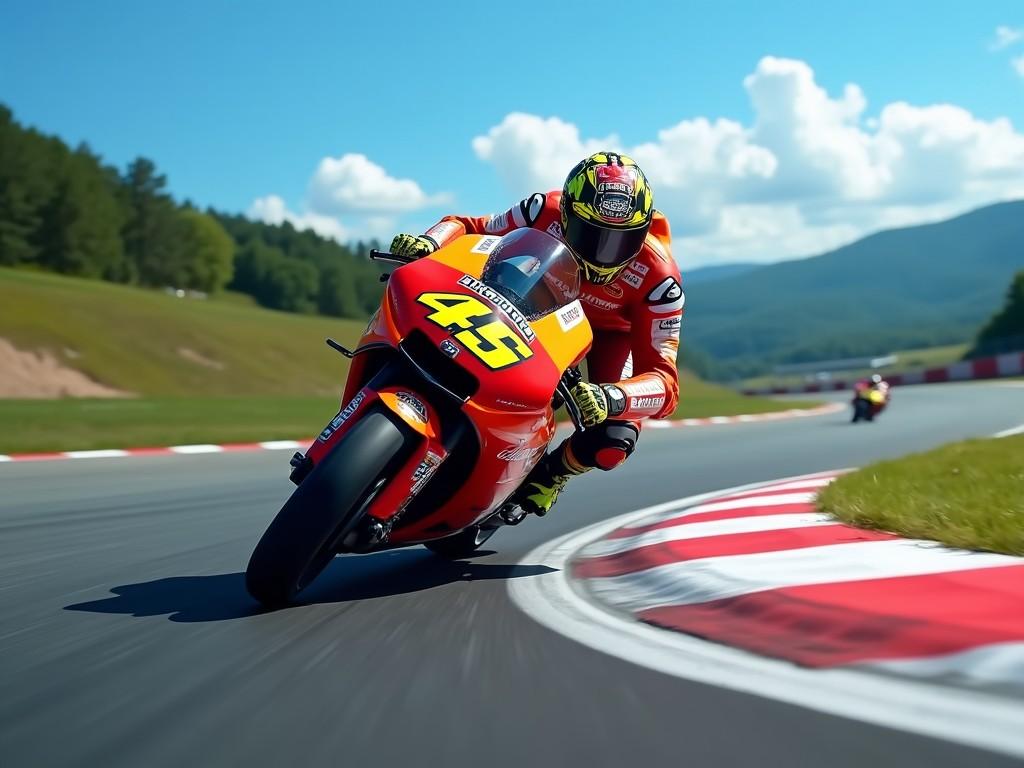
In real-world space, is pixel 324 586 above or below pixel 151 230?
below

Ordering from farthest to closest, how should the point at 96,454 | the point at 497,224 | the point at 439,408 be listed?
the point at 96,454 → the point at 497,224 → the point at 439,408

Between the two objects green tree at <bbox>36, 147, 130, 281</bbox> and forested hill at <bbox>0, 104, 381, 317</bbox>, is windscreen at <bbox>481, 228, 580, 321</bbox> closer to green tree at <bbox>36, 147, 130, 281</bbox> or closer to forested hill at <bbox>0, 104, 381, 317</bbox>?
forested hill at <bbox>0, 104, 381, 317</bbox>

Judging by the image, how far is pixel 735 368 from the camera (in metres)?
164

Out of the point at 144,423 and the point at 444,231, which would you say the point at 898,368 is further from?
the point at 444,231

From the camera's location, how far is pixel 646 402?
4652 millimetres

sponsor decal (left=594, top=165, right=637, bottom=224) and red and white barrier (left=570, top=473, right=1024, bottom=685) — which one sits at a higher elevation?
sponsor decal (left=594, top=165, right=637, bottom=224)

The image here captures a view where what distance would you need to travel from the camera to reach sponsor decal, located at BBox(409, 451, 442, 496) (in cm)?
366

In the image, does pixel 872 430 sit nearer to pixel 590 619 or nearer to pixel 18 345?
pixel 590 619

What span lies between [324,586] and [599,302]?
178 centimetres

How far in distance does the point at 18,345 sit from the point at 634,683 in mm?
37505

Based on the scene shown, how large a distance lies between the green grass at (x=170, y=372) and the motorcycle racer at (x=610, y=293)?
9.09m

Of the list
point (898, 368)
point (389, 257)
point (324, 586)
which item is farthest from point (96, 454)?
point (898, 368)

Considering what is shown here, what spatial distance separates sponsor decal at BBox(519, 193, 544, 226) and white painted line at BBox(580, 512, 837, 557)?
1581mm

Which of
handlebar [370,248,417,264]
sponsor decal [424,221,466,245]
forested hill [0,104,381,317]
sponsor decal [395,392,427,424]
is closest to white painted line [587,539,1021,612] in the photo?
sponsor decal [395,392,427,424]
